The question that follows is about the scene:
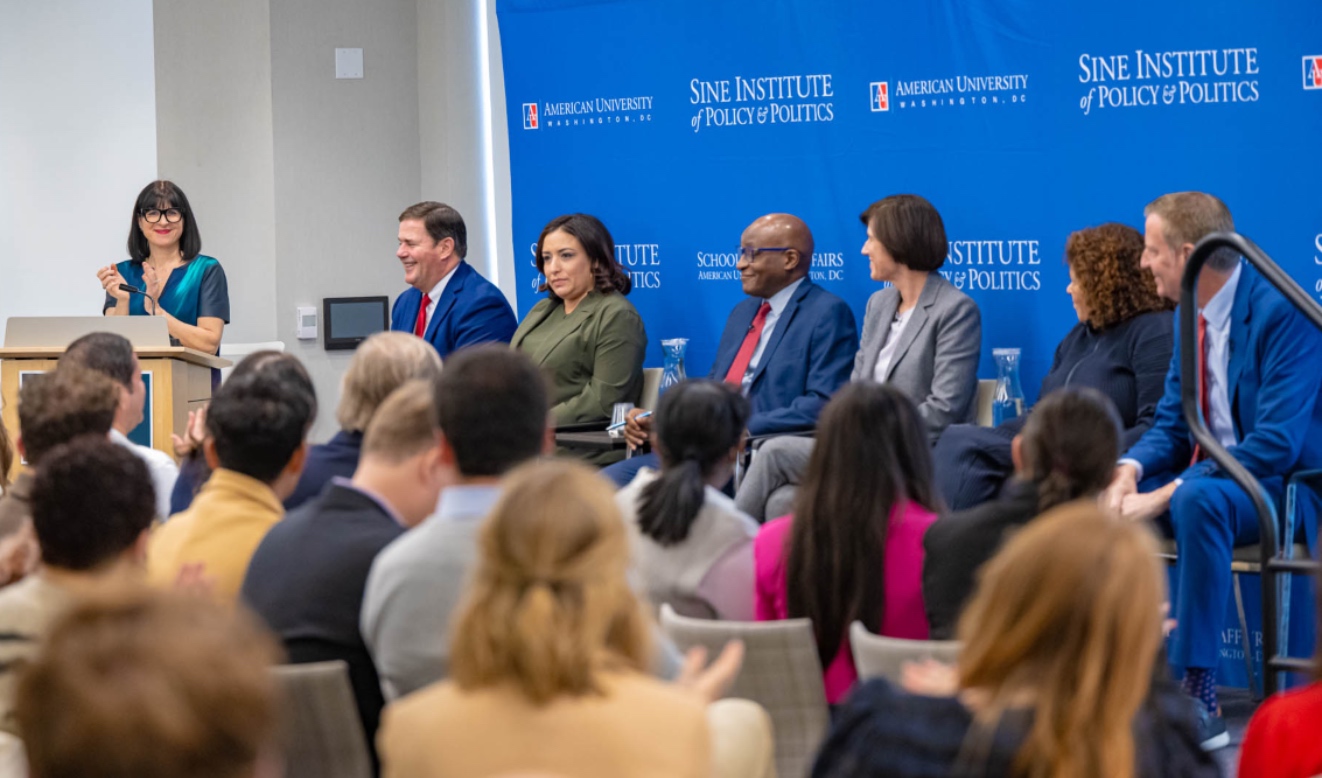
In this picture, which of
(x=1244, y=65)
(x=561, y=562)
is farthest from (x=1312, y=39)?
(x=561, y=562)

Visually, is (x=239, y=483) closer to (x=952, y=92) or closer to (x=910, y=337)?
(x=910, y=337)

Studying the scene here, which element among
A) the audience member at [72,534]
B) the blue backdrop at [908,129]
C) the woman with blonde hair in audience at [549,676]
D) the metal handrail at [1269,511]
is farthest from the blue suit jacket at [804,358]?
the woman with blonde hair in audience at [549,676]

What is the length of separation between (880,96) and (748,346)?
1.10 metres

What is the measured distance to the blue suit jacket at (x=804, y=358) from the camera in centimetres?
538

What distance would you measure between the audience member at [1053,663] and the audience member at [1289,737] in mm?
337

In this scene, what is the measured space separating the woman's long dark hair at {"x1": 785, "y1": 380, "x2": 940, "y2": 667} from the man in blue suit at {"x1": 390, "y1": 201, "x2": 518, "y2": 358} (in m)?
3.43

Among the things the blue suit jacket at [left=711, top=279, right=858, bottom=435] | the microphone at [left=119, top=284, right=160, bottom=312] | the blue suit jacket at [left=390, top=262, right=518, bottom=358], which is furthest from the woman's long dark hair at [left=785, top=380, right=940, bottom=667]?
the microphone at [left=119, top=284, right=160, bottom=312]

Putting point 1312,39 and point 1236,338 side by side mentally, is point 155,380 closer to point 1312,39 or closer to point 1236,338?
point 1236,338

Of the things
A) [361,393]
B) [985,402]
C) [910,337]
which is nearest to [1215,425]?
[985,402]

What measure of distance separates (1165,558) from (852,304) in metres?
2.00

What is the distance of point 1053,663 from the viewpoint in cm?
151

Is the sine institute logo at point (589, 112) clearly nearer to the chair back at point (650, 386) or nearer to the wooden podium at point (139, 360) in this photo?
the chair back at point (650, 386)

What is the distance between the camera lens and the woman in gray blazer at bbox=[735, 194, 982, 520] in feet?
16.1

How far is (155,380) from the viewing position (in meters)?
5.43
